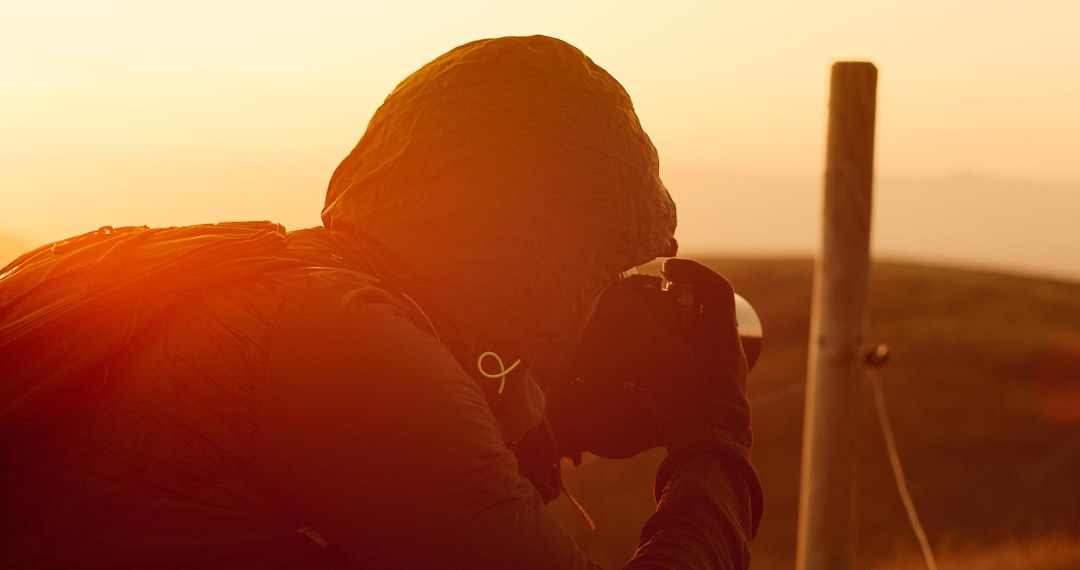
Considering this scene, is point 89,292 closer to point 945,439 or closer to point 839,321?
point 839,321

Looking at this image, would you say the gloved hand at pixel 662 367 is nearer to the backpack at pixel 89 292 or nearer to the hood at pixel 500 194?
the hood at pixel 500 194

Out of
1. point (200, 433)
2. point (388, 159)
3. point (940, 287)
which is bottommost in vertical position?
point (940, 287)

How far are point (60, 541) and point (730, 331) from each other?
109 cm

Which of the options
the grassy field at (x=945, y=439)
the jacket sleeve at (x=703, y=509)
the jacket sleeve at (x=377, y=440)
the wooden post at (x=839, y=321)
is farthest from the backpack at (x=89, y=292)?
the grassy field at (x=945, y=439)

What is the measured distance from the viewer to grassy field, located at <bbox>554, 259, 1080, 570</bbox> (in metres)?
15.3

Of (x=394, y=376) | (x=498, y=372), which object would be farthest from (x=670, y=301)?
(x=394, y=376)

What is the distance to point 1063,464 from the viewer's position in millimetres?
16109

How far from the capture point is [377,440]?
4.13ft

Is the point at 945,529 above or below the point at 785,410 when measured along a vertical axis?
above

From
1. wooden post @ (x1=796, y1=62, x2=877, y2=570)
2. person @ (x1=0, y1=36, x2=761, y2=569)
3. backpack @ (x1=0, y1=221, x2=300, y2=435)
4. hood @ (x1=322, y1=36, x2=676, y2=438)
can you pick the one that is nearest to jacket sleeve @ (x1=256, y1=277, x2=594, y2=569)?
person @ (x1=0, y1=36, x2=761, y2=569)

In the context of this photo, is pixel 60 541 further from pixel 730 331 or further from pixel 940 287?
pixel 940 287

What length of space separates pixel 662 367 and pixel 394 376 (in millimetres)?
738

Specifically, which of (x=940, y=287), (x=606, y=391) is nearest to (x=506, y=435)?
(x=606, y=391)

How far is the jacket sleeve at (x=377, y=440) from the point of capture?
1.25 meters
